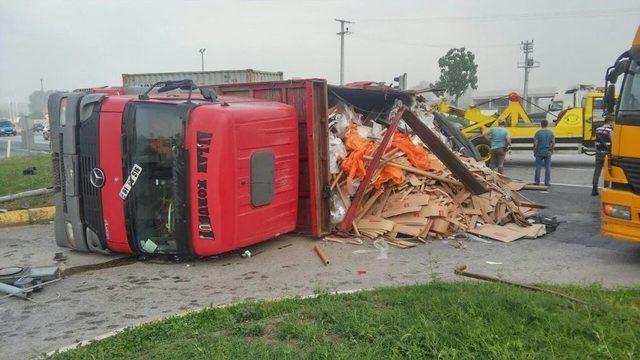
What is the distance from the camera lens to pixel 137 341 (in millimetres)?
4160

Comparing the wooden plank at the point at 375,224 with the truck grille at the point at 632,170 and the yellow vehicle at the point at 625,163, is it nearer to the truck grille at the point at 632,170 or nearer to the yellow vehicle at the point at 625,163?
the yellow vehicle at the point at 625,163

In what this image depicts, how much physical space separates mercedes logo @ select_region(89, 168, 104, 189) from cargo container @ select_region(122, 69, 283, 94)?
8.72 meters

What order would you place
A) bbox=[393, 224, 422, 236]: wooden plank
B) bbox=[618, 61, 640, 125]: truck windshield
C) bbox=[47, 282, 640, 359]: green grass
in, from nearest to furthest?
bbox=[47, 282, 640, 359]: green grass < bbox=[618, 61, 640, 125]: truck windshield < bbox=[393, 224, 422, 236]: wooden plank

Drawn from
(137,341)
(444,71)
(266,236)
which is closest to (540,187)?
(266,236)

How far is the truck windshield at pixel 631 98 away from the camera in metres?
6.39

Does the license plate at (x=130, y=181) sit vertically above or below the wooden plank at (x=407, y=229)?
above

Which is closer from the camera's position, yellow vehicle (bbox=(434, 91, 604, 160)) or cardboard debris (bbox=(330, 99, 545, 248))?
cardboard debris (bbox=(330, 99, 545, 248))

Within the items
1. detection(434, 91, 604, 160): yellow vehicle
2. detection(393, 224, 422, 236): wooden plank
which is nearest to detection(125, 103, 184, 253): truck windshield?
detection(393, 224, 422, 236): wooden plank

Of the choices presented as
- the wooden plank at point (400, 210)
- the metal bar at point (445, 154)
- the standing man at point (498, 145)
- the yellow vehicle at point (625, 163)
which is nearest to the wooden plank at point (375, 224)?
the wooden plank at point (400, 210)

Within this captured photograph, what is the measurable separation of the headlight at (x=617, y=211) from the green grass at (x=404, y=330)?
1.72m

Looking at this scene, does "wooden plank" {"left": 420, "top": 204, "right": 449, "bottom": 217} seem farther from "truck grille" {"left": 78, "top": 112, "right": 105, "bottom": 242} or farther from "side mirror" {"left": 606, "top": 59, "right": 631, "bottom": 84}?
"truck grille" {"left": 78, "top": 112, "right": 105, "bottom": 242}

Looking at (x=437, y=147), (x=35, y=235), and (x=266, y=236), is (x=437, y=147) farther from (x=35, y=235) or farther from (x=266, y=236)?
(x=35, y=235)

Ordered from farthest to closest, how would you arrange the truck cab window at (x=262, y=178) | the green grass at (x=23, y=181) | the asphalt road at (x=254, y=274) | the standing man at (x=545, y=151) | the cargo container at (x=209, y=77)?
the cargo container at (x=209, y=77)
the standing man at (x=545, y=151)
the green grass at (x=23, y=181)
the truck cab window at (x=262, y=178)
the asphalt road at (x=254, y=274)

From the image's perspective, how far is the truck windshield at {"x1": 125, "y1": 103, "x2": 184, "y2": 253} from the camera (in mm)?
6566
